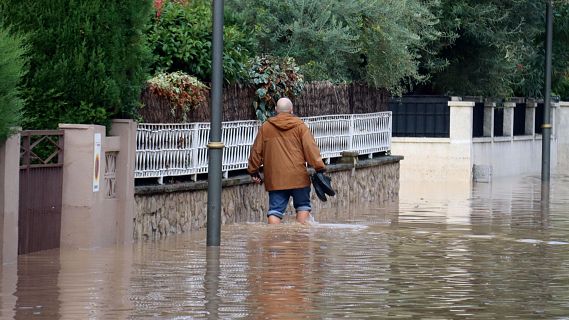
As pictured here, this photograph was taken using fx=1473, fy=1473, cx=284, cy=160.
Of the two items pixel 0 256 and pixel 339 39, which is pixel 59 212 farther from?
pixel 339 39

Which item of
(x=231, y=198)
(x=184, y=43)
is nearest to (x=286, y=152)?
(x=231, y=198)

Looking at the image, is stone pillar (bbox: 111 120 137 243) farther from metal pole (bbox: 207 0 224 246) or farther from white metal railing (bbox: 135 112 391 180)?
metal pole (bbox: 207 0 224 246)

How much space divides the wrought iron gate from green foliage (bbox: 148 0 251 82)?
4.26 m

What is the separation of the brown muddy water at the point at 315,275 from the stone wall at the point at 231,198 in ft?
1.07

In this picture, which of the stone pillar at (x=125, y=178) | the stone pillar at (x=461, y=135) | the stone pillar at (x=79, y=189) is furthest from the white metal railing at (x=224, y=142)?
the stone pillar at (x=461, y=135)

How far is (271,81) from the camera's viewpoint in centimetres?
2211

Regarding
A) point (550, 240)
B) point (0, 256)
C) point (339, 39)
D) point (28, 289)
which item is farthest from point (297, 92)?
point (28, 289)

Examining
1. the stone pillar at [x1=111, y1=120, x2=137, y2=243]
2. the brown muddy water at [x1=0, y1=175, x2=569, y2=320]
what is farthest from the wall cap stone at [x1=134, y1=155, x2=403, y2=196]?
the brown muddy water at [x1=0, y1=175, x2=569, y2=320]

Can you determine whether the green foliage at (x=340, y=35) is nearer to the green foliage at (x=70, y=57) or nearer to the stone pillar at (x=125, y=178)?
the stone pillar at (x=125, y=178)

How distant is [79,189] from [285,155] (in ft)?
12.1

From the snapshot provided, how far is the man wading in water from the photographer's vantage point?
723 inches

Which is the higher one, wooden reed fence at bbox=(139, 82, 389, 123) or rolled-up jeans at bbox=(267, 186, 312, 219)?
wooden reed fence at bbox=(139, 82, 389, 123)

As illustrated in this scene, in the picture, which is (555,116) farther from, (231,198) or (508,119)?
(231,198)

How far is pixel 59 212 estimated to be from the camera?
1529 cm
